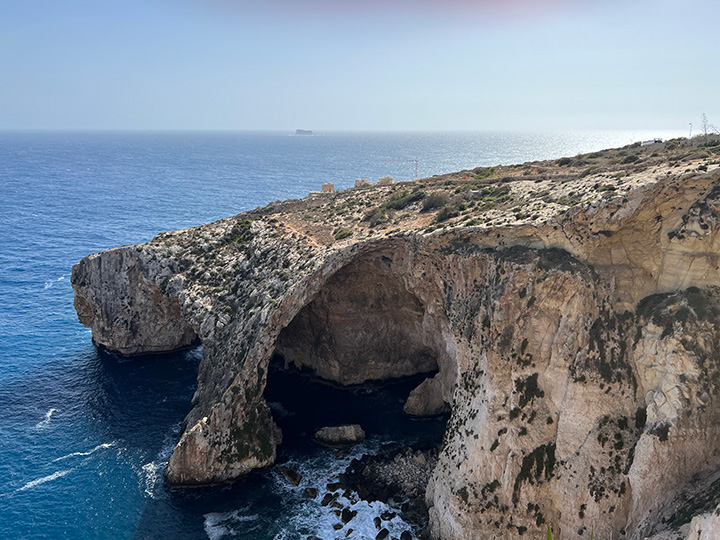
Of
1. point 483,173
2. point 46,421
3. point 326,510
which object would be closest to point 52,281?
point 46,421

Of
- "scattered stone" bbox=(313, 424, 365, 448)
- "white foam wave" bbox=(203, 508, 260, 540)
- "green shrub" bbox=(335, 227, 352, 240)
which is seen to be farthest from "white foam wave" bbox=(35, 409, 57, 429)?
"green shrub" bbox=(335, 227, 352, 240)

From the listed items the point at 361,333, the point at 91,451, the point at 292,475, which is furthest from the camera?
the point at 361,333

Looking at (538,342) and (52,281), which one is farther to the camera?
(52,281)

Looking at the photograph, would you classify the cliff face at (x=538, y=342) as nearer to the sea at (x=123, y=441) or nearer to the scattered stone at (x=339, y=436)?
the sea at (x=123, y=441)

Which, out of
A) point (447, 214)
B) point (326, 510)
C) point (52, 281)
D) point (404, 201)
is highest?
point (404, 201)

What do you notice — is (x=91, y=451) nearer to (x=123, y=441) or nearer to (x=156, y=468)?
(x=123, y=441)

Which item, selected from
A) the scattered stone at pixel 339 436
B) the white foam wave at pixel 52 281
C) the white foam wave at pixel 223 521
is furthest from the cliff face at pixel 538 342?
the white foam wave at pixel 52 281

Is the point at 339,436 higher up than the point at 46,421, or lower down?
lower down
